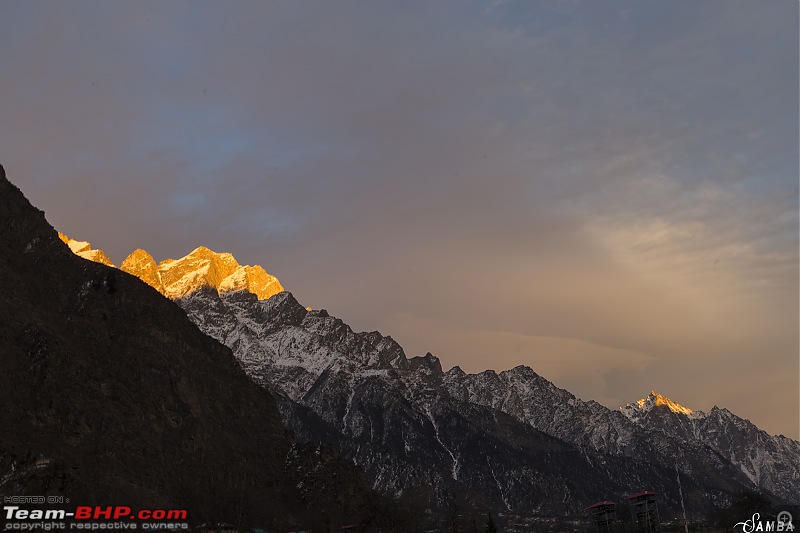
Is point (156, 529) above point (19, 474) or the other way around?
the other way around

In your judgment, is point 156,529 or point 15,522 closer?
point 15,522

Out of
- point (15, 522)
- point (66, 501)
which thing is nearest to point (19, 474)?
point (66, 501)

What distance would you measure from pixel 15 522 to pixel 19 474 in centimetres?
2462

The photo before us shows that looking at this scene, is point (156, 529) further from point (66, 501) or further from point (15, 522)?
point (15, 522)

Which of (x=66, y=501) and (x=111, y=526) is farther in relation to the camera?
(x=66, y=501)

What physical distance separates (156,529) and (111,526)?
17.0 m

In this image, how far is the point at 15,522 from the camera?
6929 inches

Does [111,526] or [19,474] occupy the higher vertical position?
[19,474]

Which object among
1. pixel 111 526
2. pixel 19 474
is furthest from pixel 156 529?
pixel 19 474

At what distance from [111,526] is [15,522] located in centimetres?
1764

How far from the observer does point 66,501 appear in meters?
196

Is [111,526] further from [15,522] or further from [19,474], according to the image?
[19,474]

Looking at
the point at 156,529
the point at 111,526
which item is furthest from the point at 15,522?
the point at 156,529

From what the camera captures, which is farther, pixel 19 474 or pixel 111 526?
pixel 19 474
